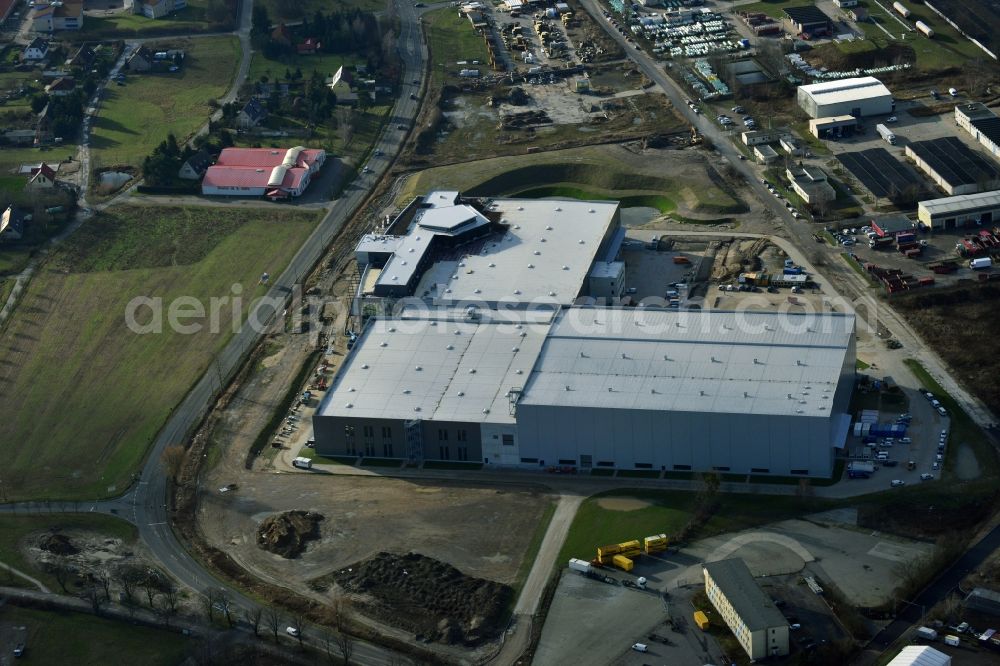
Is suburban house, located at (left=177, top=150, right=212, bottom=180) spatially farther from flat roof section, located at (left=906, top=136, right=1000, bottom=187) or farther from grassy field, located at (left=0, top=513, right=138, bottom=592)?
flat roof section, located at (left=906, top=136, right=1000, bottom=187)

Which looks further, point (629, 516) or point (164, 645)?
point (629, 516)

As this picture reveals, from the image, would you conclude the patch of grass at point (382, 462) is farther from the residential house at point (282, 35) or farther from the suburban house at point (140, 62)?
the suburban house at point (140, 62)

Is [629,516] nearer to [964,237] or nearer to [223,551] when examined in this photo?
[223,551]

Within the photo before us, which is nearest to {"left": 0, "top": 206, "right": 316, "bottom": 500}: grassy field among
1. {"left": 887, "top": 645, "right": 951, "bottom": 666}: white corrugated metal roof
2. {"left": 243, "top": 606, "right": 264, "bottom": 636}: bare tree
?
{"left": 243, "top": 606, "right": 264, "bottom": 636}: bare tree

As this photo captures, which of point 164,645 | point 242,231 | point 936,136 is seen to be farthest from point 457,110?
point 164,645

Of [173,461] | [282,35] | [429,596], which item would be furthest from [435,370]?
[282,35]

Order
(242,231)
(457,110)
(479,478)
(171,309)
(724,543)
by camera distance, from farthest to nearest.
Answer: (457,110), (242,231), (171,309), (479,478), (724,543)
